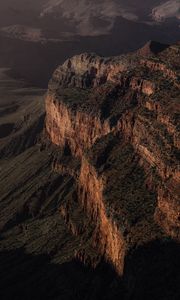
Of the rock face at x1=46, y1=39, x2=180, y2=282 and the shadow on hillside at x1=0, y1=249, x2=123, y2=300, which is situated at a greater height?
the rock face at x1=46, y1=39, x2=180, y2=282

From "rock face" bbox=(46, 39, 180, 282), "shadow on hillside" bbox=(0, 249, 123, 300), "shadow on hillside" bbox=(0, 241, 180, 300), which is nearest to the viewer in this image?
"shadow on hillside" bbox=(0, 241, 180, 300)

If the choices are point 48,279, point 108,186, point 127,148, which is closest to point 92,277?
point 48,279

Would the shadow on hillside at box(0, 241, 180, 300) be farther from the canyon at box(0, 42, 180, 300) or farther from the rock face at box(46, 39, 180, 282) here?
the rock face at box(46, 39, 180, 282)

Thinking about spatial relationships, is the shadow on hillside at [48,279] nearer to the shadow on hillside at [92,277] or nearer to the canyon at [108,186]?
the shadow on hillside at [92,277]

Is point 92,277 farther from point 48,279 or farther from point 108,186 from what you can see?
point 108,186

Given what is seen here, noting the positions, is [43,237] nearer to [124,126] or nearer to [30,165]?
[124,126]

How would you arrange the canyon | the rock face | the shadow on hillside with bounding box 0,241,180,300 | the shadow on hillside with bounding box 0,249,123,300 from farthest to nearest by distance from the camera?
the shadow on hillside with bounding box 0,249,123,300 → the rock face → the canyon → the shadow on hillside with bounding box 0,241,180,300

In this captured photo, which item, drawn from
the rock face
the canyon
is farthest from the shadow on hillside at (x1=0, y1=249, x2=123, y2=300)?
the rock face
